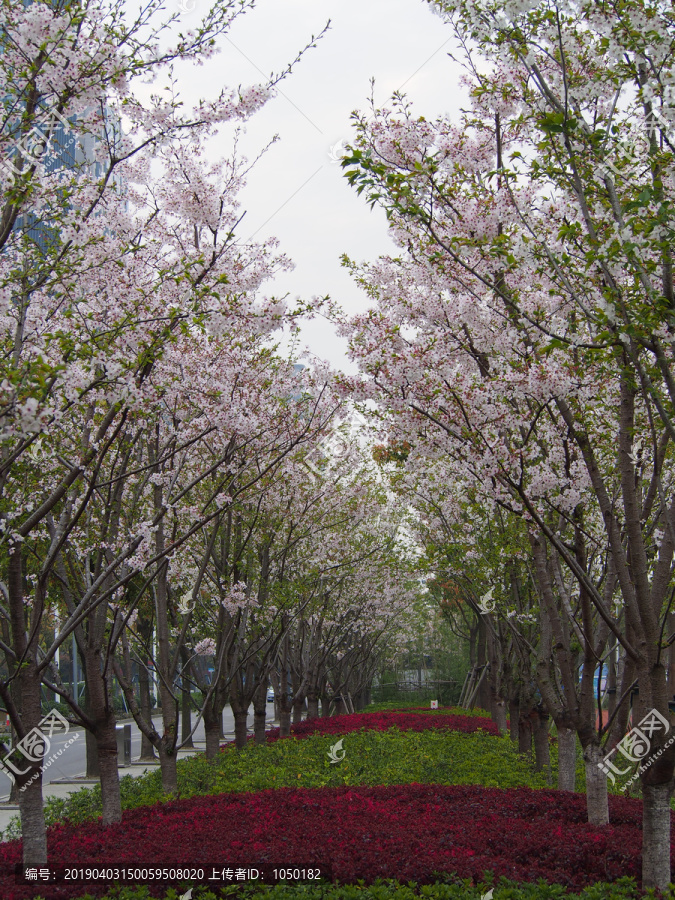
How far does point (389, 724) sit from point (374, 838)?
14.3m

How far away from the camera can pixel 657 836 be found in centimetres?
492

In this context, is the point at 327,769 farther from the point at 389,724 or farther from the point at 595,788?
the point at 389,724

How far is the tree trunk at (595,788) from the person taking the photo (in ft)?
21.4

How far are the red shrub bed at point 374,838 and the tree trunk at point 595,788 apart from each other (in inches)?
7.0

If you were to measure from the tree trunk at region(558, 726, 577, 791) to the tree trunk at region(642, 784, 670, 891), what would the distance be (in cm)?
299

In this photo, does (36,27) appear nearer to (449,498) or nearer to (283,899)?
(283,899)

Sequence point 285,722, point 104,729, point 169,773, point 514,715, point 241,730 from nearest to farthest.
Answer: point 104,729 < point 169,773 < point 241,730 < point 514,715 < point 285,722

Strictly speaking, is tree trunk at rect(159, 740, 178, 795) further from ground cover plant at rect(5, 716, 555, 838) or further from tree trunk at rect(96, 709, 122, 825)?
tree trunk at rect(96, 709, 122, 825)

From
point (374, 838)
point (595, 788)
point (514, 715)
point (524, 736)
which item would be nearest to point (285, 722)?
point (514, 715)

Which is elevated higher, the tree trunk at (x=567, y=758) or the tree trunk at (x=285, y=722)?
the tree trunk at (x=567, y=758)

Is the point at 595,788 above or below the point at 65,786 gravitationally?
above
